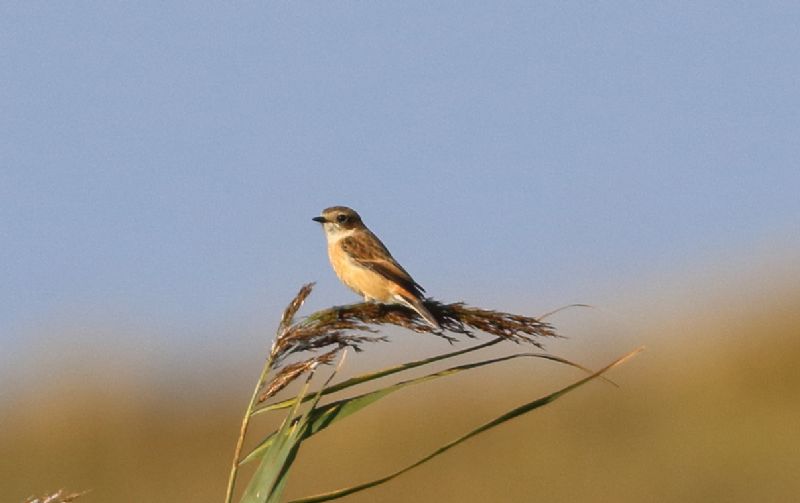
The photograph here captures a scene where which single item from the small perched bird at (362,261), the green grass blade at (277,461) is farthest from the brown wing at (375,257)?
the green grass blade at (277,461)

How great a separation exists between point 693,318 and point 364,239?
7.11 meters

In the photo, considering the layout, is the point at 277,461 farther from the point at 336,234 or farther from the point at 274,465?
the point at 336,234

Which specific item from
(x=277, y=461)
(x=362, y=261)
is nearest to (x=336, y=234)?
(x=362, y=261)

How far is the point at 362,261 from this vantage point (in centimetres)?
744

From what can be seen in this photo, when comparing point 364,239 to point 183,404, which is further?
point 183,404

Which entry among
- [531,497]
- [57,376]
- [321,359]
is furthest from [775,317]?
[321,359]

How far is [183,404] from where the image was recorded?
45.4 ft

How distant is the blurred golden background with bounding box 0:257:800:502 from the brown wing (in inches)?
159

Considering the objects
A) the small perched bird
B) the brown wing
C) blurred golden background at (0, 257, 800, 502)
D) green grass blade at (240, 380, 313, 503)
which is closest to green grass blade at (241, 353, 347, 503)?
green grass blade at (240, 380, 313, 503)

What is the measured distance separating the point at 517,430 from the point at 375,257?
18.6ft

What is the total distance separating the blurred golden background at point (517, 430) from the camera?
11734 mm

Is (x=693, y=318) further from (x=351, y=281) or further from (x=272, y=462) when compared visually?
(x=272, y=462)

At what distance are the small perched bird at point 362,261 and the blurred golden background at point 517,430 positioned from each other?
373 cm

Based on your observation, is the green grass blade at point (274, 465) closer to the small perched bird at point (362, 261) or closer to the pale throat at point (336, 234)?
the small perched bird at point (362, 261)
